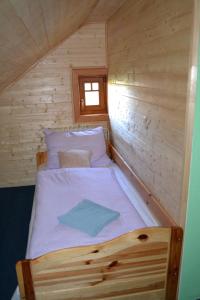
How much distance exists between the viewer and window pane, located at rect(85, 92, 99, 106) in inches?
131

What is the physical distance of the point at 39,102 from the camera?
3145 mm

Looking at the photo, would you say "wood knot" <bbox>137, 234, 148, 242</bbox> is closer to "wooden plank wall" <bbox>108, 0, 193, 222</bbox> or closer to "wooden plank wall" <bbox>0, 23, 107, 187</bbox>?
"wooden plank wall" <bbox>108, 0, 193, 222</bbox>

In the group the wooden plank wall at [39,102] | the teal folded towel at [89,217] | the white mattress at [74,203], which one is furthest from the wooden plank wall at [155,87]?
the wooden plank wall at [39,102]

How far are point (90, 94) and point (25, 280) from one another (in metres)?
2.56

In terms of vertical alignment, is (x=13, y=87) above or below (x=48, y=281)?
above

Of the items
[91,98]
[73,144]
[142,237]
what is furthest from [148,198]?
→ [91,98]

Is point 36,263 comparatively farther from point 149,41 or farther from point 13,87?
point 13,87

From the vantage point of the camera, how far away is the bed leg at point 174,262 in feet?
4.43

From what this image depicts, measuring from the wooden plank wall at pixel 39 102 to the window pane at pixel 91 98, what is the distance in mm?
263

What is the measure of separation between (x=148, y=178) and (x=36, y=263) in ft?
3.44

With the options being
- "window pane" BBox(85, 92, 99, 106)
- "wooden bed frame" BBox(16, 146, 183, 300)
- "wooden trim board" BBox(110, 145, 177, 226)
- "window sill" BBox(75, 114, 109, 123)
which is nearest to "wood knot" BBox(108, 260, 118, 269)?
"wooden bed frame" BBox(16, 146, 183, 300)

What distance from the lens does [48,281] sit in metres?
1.27

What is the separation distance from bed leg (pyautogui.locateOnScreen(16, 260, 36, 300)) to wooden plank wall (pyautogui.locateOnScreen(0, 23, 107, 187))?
2.22m

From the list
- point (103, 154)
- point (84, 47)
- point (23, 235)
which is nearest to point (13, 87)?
point (84, 47)
